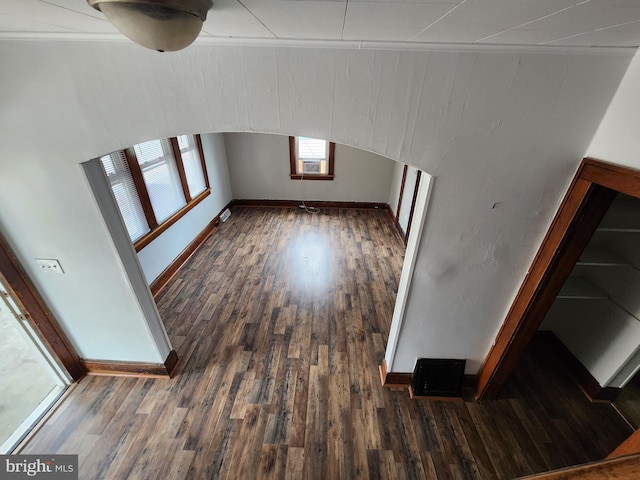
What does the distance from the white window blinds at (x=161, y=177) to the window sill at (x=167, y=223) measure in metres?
0.06

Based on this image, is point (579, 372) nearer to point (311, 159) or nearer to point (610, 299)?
point (610, 299)

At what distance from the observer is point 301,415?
200 centimetres

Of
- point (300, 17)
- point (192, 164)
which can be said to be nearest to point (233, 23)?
point (300, 17)

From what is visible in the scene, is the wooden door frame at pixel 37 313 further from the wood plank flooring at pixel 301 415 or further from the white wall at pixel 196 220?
the white wall at pixel 196 220

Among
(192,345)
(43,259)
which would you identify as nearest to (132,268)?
(43,259)

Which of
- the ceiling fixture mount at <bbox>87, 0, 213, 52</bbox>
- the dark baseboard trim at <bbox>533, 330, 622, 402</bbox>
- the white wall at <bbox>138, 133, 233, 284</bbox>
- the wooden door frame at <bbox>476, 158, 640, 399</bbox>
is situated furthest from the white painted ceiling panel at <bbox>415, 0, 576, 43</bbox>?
the white wall at <bbox>138, 133, 233, 284</bbox>

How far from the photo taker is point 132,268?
1.82 meters

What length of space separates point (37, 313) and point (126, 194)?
4.14 feet

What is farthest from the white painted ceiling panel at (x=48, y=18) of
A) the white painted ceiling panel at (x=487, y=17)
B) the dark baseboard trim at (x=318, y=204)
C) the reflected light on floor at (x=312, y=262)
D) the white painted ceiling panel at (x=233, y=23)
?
the dark baseboard trim at (x=318, y=204)

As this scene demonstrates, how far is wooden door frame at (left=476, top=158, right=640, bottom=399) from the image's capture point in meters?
1.20

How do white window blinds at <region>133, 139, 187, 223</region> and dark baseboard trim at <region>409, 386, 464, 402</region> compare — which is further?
white window blinds at <region>133, 139, 187, 223</region>

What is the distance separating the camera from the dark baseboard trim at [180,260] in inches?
122

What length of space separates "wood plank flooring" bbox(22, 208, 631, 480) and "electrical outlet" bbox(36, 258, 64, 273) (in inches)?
40.8

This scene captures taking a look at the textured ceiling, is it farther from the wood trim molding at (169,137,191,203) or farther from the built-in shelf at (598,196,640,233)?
the wood trim molding at (169,137,191,203)
